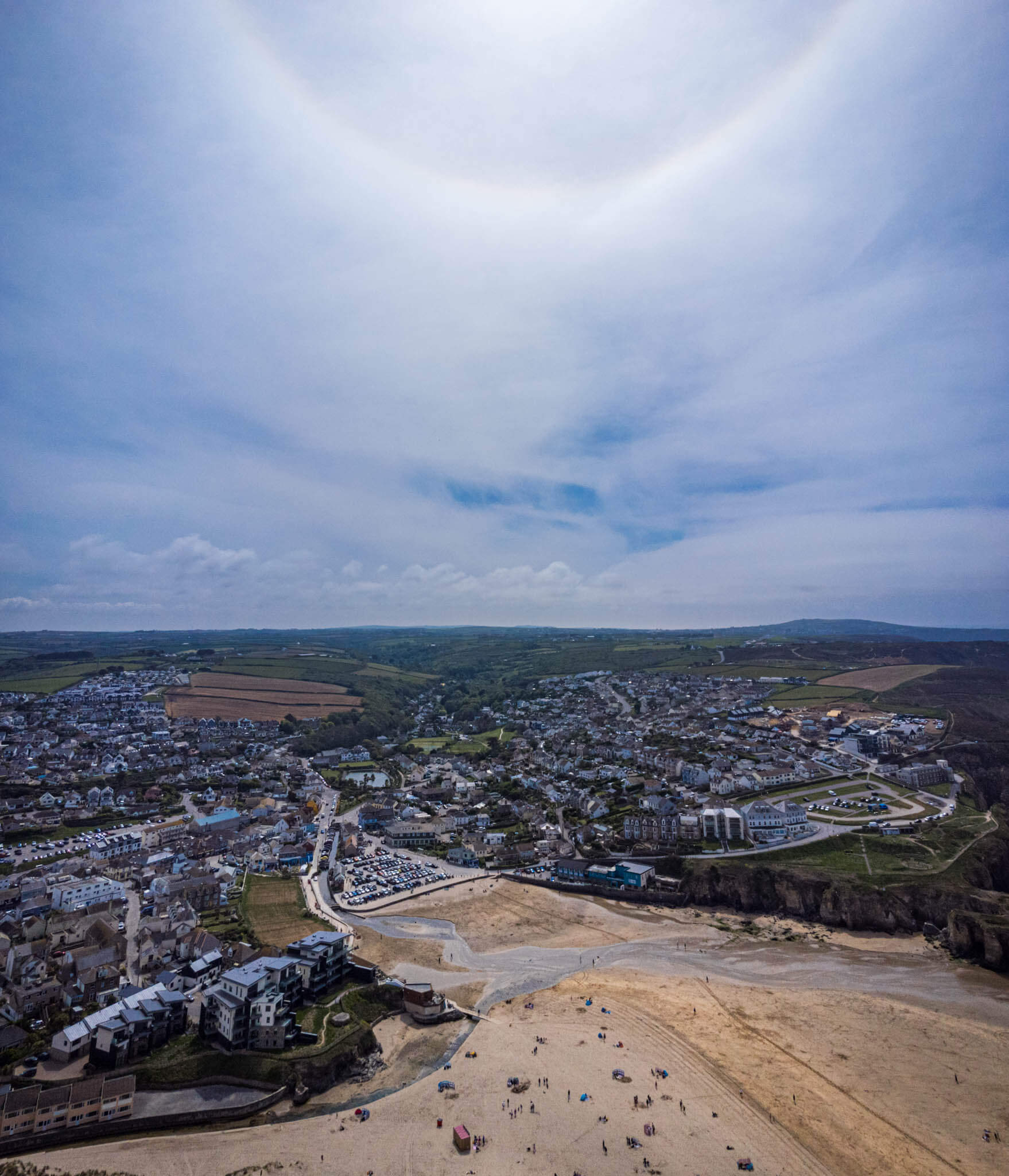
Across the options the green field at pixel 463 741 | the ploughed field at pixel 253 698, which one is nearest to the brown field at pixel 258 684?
the ploughed field at pixel 253 698

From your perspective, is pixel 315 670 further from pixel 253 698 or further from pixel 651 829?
pixel 651 829

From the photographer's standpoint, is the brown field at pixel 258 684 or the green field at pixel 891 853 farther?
the brown field at pixel 258 684

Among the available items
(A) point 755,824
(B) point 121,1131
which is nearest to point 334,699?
(A) point 755,824

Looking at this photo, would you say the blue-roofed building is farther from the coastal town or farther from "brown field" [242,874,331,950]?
"brown field" [242,874,331,950]

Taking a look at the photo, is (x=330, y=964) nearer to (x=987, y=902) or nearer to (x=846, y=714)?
(x=987, y=902)

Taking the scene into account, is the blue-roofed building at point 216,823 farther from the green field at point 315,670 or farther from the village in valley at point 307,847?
the green field at point 315,670

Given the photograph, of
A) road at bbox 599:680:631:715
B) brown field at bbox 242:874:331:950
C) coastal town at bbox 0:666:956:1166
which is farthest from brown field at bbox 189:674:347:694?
brown field at bbox 242:874:331:950
